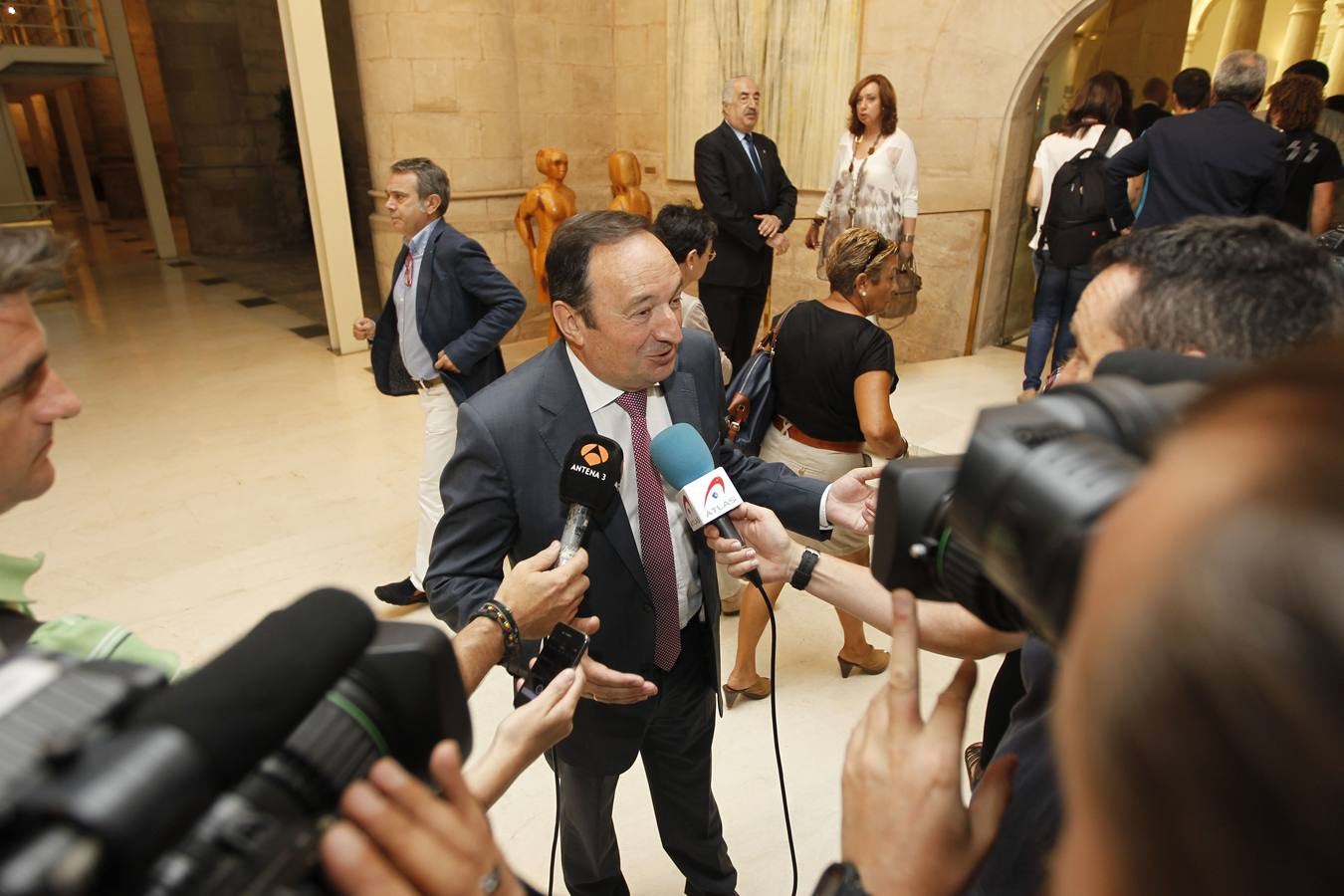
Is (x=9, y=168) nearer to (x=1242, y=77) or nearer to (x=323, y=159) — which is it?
(x=323, y=159)

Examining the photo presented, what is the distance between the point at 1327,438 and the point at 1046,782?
738mm

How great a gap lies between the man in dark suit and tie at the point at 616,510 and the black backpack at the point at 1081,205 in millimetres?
3862

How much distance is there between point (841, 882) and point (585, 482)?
3.00ft

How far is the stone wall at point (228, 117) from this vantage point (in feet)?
41.4

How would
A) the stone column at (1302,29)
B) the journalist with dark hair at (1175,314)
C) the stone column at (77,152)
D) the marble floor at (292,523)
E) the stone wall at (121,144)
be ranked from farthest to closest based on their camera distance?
the stone wall at (121,144)
the stone column at (77,152)
the stone column at (1302,29)
the marble floor at (292,523)
the journalist with dark hair at (1175,314)

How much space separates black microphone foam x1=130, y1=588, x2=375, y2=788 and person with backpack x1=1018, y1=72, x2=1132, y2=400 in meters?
5.14

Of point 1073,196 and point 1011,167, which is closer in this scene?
A: point 1073,196

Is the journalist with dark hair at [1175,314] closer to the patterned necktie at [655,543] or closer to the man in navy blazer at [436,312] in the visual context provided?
the patterned necktie at [655,543]

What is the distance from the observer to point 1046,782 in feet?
3.09

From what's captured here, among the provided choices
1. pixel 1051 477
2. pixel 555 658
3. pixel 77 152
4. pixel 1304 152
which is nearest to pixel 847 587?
pixel 555 658

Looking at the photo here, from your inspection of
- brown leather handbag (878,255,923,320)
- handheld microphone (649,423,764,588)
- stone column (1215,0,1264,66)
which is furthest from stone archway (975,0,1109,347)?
stone column (1215,0,1264,66)

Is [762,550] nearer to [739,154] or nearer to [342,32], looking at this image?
[739,154]

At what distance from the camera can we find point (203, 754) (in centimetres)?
51

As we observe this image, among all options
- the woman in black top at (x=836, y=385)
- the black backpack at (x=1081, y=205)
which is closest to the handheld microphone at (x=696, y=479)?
the woman in black top at (x=836, y=385)
